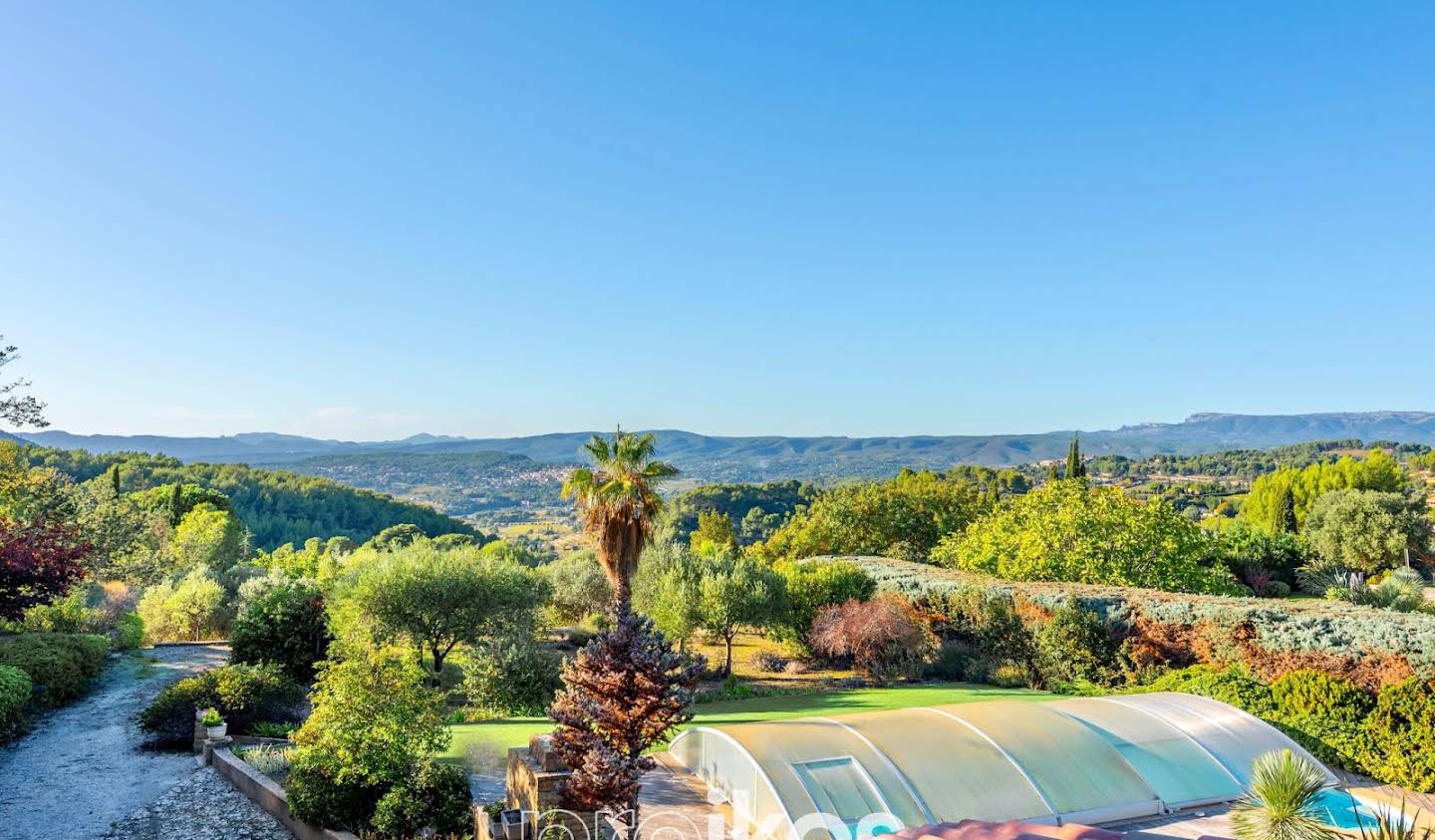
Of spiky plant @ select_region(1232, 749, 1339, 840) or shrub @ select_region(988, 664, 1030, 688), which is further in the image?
shrub @ select_region(988, 664, 1030, 688)

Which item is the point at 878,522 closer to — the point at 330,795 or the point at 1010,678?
the point at 1010,678

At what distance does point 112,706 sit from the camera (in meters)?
19.0

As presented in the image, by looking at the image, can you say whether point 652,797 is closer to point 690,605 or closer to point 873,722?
point 873,722

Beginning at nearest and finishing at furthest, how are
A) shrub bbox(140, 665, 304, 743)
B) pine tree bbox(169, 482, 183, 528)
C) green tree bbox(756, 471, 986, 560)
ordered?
1. shrub bbox(140, 665, 304, 743)
2. green tree bbox(756, 471, 986, 560)
3. pine tree bbox(169, 482, 183, 528)

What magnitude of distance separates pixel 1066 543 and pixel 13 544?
2745 centimetres

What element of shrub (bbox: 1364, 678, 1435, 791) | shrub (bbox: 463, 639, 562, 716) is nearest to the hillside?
shrub (bbox: 463, 639, 562, 716)

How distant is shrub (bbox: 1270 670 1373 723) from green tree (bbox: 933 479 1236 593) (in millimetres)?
9998

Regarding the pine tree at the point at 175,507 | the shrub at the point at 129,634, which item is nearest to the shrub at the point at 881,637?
the shrub at the point at 129,634

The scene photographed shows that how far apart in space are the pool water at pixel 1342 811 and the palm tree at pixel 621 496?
525 inches

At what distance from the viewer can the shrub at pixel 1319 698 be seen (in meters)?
13.0

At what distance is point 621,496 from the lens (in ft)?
62.3

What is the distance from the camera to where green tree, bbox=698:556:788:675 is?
74.9 feet

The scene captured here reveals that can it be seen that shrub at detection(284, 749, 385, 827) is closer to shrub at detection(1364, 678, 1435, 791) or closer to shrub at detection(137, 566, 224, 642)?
shrub at detection(1364, 678, 1435, 791)

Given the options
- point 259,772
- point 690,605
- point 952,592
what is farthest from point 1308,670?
point 259,772
